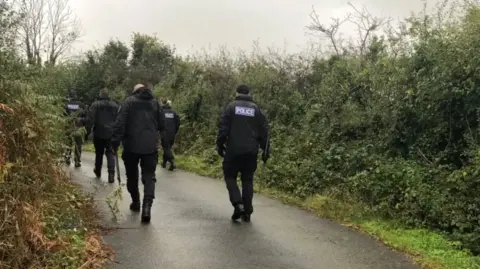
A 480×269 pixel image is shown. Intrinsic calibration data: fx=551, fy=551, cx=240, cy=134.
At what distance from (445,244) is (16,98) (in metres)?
5.63

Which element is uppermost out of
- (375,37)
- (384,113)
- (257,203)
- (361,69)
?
(375,37)

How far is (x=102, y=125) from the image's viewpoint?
12.1 meters

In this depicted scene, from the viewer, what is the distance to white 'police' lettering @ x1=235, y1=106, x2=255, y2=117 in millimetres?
8117

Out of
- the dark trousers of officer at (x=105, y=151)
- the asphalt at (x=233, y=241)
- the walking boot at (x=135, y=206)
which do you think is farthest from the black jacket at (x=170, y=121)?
the walking boot at (x=135, y=206)

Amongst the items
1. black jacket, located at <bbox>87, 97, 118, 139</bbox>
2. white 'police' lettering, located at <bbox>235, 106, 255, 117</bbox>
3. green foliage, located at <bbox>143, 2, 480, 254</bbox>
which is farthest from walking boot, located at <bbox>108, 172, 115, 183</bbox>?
white 'police' lettering, located at <bbox>235, 106, 255, 117</bbox>

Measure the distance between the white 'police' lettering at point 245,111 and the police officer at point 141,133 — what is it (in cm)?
123

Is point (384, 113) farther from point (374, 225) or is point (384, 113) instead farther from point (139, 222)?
point (139, 222)

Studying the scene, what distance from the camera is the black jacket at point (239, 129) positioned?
8.09m

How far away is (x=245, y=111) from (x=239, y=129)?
0.28 meters

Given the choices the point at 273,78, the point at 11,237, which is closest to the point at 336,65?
the point at 273,78

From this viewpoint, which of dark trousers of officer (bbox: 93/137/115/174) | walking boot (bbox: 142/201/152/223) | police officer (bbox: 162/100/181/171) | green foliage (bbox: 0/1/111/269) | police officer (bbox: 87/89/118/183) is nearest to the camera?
green foliage (bbox: 0/1/111/269)

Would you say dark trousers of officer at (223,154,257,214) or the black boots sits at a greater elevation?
dark trousers of officer at (223,154,257,214)

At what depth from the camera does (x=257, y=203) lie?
10062 millimetres

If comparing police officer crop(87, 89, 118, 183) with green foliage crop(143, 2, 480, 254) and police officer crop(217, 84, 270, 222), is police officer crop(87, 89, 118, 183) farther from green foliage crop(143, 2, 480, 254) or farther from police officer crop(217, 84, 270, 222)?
police officer crop(217, 84, 270, 222)
